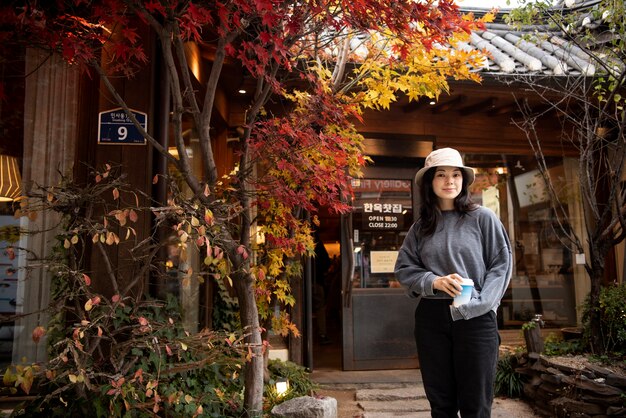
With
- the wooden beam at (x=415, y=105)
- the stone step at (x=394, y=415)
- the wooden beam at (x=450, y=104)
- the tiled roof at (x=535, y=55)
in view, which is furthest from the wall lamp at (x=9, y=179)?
the wooden beam at (x=450, y=104)

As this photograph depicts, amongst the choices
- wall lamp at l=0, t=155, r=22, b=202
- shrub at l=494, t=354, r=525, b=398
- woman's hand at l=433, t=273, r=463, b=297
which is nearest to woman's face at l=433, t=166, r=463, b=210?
woman's hand at l=433, t=273, r=463, b=297

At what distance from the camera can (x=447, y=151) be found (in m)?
2.85

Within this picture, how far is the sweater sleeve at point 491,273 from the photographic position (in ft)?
8.16

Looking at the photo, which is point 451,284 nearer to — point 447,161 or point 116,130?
point 447,161

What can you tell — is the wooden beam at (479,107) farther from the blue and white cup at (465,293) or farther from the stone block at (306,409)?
the blue and white cup at (465,293)

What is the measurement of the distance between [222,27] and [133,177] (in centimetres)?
156

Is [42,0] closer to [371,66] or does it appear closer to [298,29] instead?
[298,29]

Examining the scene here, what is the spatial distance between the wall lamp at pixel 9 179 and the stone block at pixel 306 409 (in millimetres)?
2742

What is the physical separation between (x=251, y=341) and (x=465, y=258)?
172cm

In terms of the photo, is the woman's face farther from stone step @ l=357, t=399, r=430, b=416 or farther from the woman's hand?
stone step @ l=357, t=399, r=430, b=416

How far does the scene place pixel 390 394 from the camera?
5.70m

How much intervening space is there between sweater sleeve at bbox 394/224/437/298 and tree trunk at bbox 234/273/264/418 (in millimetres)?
1181

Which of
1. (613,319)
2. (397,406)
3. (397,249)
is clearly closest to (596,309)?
(613,319)

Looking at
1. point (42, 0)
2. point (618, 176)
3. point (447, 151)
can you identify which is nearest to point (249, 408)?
point (447, 151)
